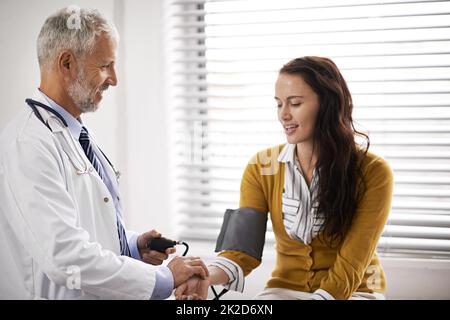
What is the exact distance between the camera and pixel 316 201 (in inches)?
51.9

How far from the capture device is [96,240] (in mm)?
1146

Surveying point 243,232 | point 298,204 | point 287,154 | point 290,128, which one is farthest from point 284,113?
point 243,232

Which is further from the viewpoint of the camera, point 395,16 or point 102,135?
point 102,135

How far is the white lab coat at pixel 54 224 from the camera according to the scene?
100 centimetres

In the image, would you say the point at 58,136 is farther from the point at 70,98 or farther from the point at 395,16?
the point at 395,16

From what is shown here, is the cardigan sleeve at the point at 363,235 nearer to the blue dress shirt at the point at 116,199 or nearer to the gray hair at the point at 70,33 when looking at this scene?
the blue dress shirt at the point at 116,199

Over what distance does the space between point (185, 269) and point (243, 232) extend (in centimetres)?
24

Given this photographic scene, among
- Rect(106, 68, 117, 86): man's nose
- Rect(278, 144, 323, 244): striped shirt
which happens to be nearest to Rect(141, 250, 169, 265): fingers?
Rect(278, 144, 323, 244): striped shirt

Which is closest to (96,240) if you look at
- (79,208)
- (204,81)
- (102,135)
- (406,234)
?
(79,208)

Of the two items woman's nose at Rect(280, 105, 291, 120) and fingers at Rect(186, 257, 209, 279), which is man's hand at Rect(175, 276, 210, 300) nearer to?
fingers at Rect(186, 257, 209, 279)

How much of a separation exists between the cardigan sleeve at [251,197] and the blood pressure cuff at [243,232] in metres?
0.01

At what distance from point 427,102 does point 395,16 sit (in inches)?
10.2

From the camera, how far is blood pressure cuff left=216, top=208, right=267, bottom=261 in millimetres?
1354

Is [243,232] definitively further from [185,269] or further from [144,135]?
[144,135]
